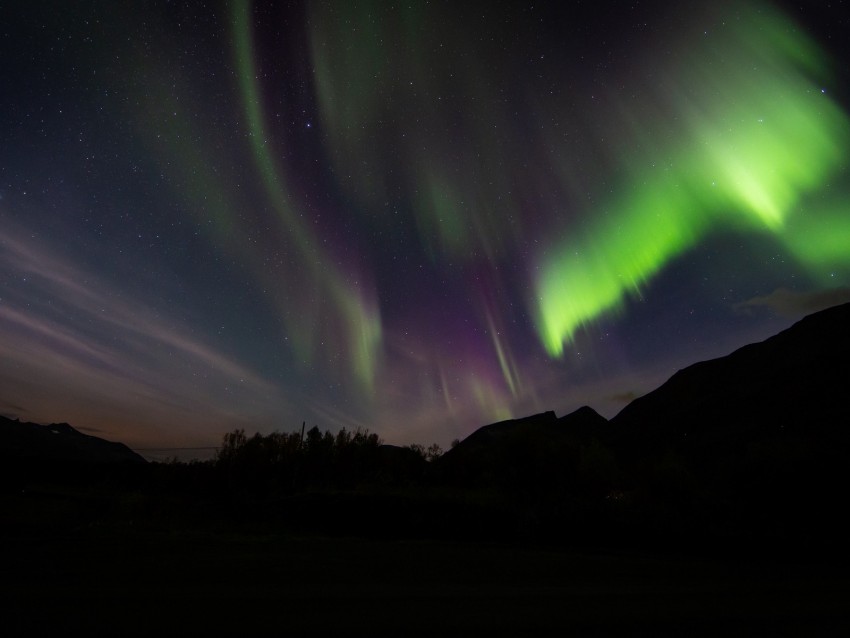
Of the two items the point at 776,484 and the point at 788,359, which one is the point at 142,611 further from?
the point at 788,359

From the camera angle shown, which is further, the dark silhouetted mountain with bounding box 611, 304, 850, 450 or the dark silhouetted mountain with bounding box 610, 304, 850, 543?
Result: the dark silhouetted mountain with bounding box 611, 304, 850, 450

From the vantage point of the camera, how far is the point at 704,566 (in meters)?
8.69

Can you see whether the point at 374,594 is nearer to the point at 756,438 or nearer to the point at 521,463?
the point at 521,463

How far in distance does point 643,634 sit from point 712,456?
110 m

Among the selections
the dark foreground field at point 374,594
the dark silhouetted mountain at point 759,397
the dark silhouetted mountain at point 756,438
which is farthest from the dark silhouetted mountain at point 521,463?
the dark foreground field at point 374,594

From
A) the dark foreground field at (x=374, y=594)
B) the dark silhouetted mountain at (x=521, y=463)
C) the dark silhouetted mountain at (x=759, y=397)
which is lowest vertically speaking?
the dark foreground field at (x=374, y=594)

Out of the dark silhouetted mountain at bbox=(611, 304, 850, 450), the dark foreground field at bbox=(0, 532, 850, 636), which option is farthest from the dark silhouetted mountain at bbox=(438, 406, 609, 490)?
the dark foreground field at bbox=(0, 532, 850, 636)

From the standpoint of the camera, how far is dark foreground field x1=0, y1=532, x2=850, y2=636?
387cm

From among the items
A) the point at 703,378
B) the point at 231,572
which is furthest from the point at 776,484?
the point at 703,378

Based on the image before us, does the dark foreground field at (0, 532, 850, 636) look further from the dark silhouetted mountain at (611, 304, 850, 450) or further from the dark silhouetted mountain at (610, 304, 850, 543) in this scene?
the dark silhouetted mountain at (611, 304, 850, 450)

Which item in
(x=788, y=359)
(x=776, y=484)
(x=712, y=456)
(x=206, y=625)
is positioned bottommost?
(x=206, y=625)

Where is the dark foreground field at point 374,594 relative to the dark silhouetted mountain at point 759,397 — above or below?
below

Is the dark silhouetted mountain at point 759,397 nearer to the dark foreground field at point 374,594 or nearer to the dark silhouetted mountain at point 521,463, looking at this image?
the dark silhouetted mountain at point 521,463

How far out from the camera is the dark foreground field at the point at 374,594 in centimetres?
387
